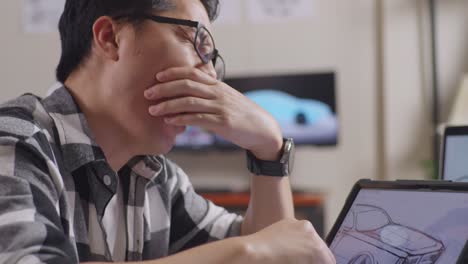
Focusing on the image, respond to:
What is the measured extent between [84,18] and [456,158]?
2.24ft

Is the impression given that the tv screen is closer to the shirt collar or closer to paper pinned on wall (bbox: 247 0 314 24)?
paper pinned on wall (bbox: 247 0 314 24)

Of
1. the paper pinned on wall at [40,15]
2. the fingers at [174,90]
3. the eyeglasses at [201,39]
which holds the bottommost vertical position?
the fingers at [174,90]

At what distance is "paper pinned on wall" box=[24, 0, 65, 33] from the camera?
379 cm

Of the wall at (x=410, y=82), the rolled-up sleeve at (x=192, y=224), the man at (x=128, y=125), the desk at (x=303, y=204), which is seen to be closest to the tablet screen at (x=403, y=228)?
the man at (x=128, y=125)

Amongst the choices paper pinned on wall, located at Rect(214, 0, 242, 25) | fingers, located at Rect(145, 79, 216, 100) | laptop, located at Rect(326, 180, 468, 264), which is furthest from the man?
paper pinned on wall, located at Rect(214, 0, 242, 25)

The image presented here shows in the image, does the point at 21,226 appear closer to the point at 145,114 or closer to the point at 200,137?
the point at 145,114

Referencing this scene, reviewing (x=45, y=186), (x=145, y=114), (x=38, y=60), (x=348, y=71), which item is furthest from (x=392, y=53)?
(x=45, y=186)

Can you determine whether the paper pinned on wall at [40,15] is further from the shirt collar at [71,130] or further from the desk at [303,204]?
the shirt collar at [71,130]

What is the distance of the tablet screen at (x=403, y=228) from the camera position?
66 centimetres

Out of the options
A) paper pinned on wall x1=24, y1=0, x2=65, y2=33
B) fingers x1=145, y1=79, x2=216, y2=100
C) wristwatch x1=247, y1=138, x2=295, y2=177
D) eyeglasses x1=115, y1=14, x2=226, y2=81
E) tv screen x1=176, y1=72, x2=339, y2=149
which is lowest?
tv screen x1=176, y1=72, x2=339, y2=149

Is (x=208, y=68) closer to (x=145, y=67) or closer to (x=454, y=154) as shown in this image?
(x=145, y=67)

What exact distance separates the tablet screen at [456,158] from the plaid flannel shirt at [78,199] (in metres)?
0.47

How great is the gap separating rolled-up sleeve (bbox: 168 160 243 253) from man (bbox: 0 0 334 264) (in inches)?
0.4

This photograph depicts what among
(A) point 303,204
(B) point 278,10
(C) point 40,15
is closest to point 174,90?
(A) point 303,204
